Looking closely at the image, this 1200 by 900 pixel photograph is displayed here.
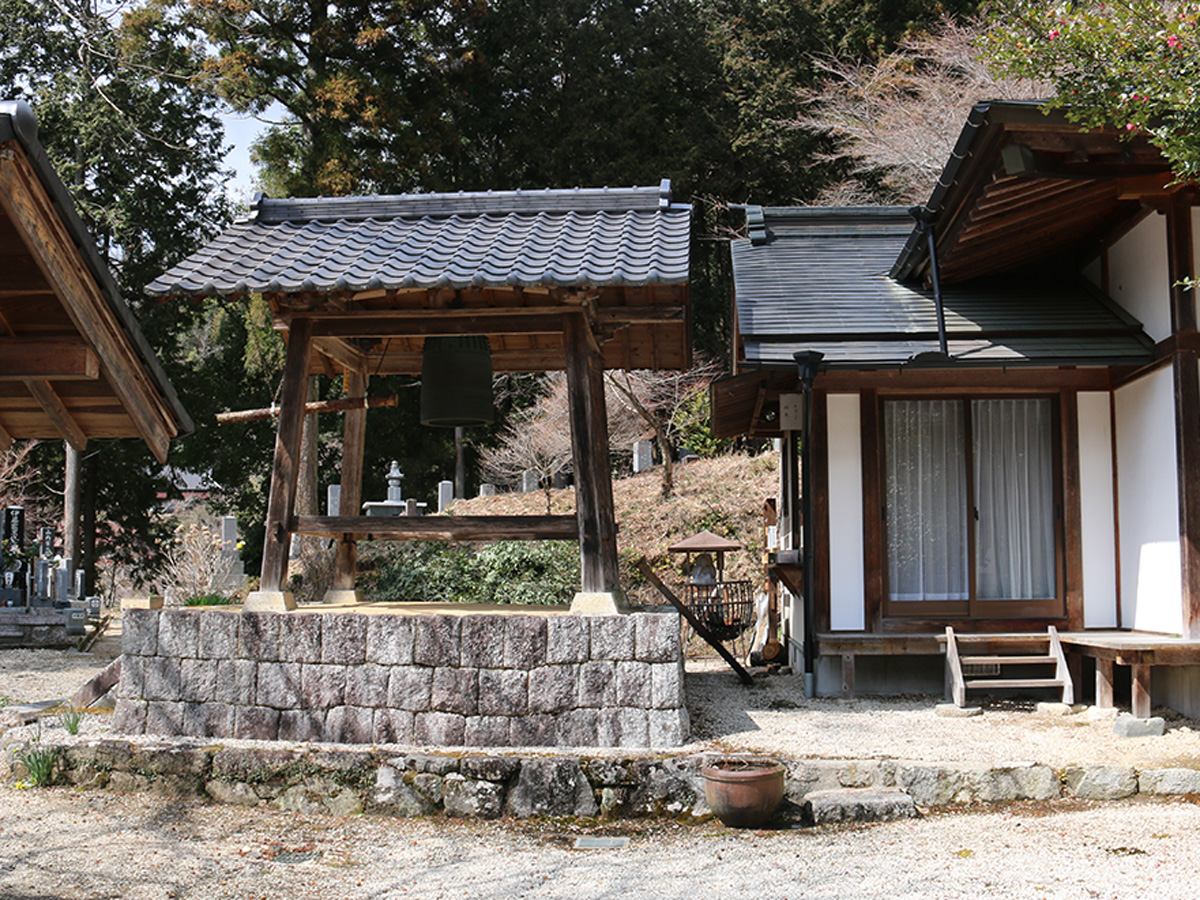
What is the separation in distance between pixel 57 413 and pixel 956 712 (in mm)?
6449

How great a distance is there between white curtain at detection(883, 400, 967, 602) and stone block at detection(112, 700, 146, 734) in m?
6.11

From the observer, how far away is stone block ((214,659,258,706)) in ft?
21.3

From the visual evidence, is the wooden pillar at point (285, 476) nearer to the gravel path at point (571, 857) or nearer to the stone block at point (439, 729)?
the stone block at point (439, 729)

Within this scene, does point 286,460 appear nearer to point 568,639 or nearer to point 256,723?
point 256,723

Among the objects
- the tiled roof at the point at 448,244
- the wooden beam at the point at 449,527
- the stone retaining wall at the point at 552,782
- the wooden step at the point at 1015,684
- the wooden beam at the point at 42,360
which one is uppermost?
the tiled roof at the point at 448,244

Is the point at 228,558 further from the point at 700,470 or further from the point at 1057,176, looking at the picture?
the point at 1057,176

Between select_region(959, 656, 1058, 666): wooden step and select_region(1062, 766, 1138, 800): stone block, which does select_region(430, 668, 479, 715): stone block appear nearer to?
select_region(1062, 766, 1138, 800): stone block

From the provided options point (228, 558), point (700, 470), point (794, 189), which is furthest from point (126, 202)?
point (794, 189)

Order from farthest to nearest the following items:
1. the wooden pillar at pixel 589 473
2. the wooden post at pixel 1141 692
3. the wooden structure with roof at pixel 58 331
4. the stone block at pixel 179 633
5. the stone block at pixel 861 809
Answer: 1. the wooden post at pixel 1141 692
2. the stone block at pixel 179 633
3. the wooden pillar at pixel 589 473
4. the stone block at pixel 861 809
5. the wooden structure with roof at pixel 58 331

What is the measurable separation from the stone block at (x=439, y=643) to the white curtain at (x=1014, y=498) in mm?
4860

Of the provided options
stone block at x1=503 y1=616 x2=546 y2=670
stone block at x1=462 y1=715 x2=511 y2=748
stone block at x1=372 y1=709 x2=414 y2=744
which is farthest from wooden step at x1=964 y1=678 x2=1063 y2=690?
stone block at x1=372 y1=709 x2=414 y2=744

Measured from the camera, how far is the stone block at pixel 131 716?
6617 millimetres

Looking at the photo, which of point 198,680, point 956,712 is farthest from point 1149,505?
point 198,680

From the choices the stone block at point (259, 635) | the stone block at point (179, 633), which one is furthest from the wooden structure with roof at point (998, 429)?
the stone block at point (179, 633)
